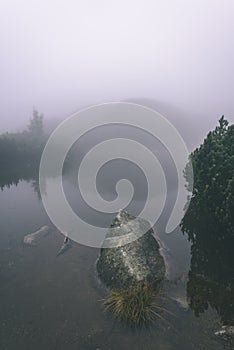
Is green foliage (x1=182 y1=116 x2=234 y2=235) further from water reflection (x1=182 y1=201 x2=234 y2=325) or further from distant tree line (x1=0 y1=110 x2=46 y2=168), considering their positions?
distant tree line (x1=0 y1=110 x2=46 y2=168)

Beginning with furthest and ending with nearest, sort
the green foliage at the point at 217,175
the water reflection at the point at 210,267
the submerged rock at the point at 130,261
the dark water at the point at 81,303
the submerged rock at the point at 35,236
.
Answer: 1. the submerged rock at the point at 35,236
2. the green foliage at the point at 217,175
3. the submerged rock at the point at 130,261
4. the water reflection at the point at 210,267
5. the dark water at the point at 81,303

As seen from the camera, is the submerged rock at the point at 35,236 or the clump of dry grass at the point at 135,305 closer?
the clump of dry grass at the point at 135,305

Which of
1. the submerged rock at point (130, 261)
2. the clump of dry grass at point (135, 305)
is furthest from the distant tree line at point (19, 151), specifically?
the clump of dry grass at point (135, 305)

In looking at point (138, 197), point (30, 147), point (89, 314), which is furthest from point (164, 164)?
point (89, 314)

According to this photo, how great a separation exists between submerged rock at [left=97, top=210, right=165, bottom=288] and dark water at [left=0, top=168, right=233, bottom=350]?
788mm

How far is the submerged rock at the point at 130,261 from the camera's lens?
52.1 feet

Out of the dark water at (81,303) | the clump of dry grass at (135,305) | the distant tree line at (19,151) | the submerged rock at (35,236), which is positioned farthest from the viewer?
the distant tree line at (19,151)

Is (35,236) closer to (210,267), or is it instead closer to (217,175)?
(210,267)

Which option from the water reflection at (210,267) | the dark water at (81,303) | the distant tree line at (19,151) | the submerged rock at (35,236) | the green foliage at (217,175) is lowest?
the distant tree line at (19,151)

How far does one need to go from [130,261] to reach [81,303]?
365cm

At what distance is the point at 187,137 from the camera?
75.8 meters

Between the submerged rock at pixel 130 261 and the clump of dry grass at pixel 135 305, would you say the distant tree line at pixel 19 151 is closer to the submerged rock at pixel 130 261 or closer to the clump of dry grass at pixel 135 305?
the submerged rock at pixel 130 261

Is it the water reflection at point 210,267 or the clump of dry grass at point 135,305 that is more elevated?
the water reflection at point 210,267

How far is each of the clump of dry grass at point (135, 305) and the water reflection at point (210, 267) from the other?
91.4 inches
